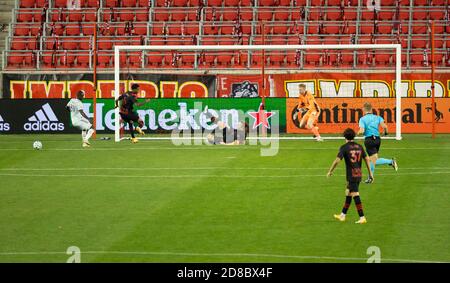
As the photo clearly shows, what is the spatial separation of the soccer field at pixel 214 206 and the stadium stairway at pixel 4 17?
14.7m

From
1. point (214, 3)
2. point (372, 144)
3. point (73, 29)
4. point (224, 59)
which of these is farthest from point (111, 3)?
point (372, 144)

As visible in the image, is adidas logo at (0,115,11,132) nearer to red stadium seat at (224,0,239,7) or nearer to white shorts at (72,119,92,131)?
white shorts at (72,119,92,131)

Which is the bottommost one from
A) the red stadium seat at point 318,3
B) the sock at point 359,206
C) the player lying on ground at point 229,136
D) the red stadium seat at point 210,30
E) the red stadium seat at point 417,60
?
the sock at point 359,206

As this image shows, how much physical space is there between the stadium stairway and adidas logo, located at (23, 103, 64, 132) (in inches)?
297

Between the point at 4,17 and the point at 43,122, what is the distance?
936cm

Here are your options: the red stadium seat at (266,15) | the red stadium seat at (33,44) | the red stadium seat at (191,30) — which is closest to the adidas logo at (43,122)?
the red stadium seat at (33,44)

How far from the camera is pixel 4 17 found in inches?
1827

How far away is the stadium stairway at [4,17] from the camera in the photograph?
4572cm

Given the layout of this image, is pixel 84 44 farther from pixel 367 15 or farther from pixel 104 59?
pixel 367 15

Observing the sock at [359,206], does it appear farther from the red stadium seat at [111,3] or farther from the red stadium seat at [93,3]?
the red stadium seat at [93,3]

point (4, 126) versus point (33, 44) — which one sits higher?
point (33, 44)

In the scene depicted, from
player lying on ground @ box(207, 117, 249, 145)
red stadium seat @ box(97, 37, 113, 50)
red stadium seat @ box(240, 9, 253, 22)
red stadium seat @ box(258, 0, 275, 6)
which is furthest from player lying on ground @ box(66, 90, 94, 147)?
red stadium seat @ box(258, 0, 275, 6)

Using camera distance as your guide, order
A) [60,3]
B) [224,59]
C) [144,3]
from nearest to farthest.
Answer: [224,59] → [144,3] → [60,3]

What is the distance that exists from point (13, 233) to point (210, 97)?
66.9ft
